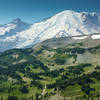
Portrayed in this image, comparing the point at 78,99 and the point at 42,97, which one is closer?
the point at 78,99

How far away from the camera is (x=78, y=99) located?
588 feet

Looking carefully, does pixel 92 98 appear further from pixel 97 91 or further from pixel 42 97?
pixel 42 97

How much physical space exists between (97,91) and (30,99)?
6817 cm

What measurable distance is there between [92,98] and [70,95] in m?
22.3

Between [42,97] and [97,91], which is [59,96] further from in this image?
[97,91]

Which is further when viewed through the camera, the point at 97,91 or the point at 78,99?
the point at 97,91

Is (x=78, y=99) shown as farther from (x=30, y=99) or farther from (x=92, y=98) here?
(x=30, y=99)

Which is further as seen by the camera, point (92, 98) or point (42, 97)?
point (42, 97)

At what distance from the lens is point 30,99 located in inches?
7854

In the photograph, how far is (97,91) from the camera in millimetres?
196625

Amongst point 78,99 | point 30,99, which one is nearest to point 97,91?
point 78,99

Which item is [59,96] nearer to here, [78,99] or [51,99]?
[51,99]

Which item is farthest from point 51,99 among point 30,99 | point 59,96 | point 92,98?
A: point 92,98

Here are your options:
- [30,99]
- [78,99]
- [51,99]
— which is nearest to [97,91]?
[78,99]
